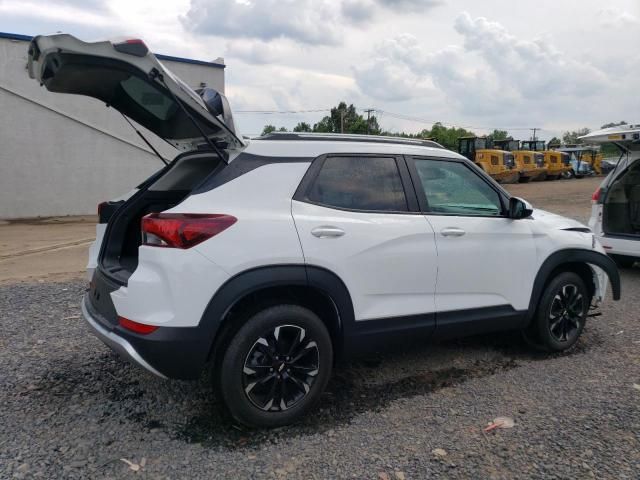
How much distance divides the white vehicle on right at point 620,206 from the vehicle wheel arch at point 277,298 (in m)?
5.41

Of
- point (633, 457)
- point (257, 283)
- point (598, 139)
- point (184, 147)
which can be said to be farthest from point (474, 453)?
point (598, 139)

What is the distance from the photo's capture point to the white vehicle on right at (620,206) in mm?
7180

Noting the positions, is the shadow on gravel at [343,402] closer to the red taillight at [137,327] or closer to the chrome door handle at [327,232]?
the red taillight at [137,327]

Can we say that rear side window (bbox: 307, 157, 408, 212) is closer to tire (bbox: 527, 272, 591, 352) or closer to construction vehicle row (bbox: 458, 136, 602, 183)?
tire (bbox: 527, 272, 591, 352)

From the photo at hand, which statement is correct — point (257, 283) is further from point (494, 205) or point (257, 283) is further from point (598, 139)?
point (598, 139)

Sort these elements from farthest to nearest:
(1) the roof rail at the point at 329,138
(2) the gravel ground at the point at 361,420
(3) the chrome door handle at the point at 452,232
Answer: (3) the chrome door handle at the point at 452,232 < (1) the roof rail at the point at 329,138 < (2) the gravel ground at the point at 361,420

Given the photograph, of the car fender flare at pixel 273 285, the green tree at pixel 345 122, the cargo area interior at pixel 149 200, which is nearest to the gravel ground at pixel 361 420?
the car fender flare at pixel 273 285

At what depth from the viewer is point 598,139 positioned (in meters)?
7.03

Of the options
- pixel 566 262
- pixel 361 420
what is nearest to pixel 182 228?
pixel 361 420

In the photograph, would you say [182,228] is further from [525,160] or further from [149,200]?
[525,160]

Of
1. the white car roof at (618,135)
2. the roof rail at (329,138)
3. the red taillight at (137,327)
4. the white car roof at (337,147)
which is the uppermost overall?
the white car roof at (618,135)

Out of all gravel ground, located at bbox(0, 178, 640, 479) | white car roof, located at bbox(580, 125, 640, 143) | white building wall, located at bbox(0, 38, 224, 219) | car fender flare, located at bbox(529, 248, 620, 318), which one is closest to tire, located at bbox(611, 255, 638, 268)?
white car roof, located at bbox(580, 125, 640, 143)

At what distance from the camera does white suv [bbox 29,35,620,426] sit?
2.93 m

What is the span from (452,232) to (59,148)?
14.5 m
